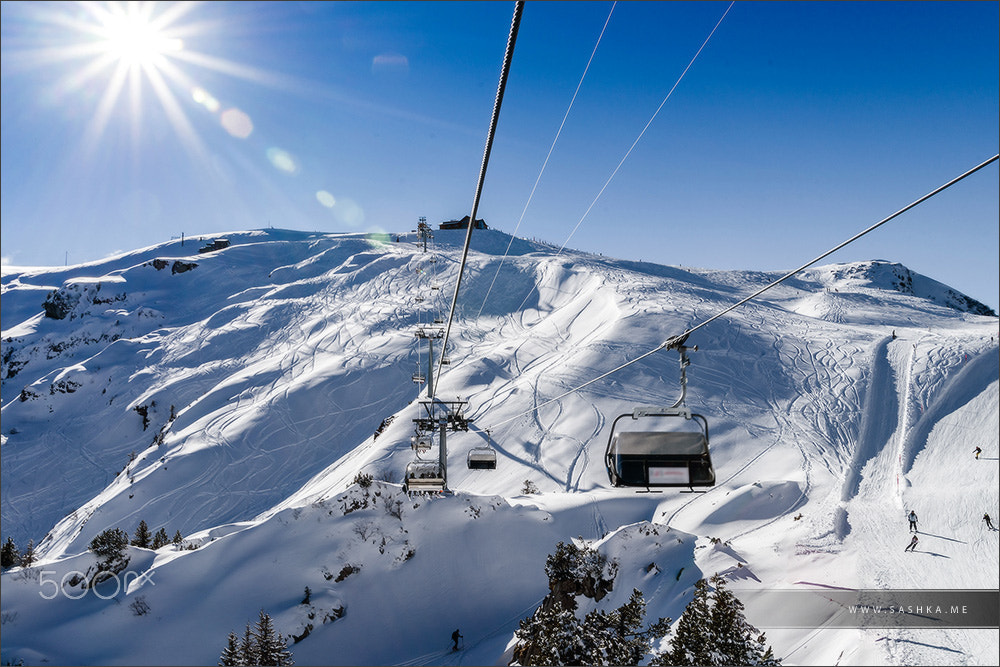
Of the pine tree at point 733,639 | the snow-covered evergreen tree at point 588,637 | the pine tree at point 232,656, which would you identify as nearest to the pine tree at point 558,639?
the snow-covered evergreen tree at point 588,637

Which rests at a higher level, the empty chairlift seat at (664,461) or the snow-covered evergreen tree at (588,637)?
the empty chairlift seat at (664,461)

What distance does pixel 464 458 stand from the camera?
35562mm

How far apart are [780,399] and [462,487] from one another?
2523 cm

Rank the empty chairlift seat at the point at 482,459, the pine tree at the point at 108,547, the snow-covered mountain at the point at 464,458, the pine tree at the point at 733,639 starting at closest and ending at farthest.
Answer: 1. the pine tree at the point at 733,639
2. the empty chairlift seat at the point at 482,459
3. the snow-covered mountain at the point at 464,458
4. the pine tree at the point at 108,547

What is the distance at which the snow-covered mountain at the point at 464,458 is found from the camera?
2086cm

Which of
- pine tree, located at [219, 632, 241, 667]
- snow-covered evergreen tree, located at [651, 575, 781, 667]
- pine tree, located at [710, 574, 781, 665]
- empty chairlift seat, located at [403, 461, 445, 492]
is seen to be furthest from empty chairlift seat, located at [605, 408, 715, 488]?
pine tree, located at [219, 632, 241, 667]

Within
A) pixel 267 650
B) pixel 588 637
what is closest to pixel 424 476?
pixel 588 637

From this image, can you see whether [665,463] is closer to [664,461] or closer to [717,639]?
[664,461]

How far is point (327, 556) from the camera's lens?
943 inches

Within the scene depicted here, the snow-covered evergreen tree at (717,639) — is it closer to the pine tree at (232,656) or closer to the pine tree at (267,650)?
the pine tree at (267,650)

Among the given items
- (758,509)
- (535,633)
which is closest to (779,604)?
(535,633)

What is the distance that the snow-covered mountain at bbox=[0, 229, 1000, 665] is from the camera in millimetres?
20859

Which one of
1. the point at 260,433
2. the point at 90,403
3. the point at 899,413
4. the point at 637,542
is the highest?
the point at 90,403

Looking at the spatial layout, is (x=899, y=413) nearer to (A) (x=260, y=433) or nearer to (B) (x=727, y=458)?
(B) (x=727, y=458)
